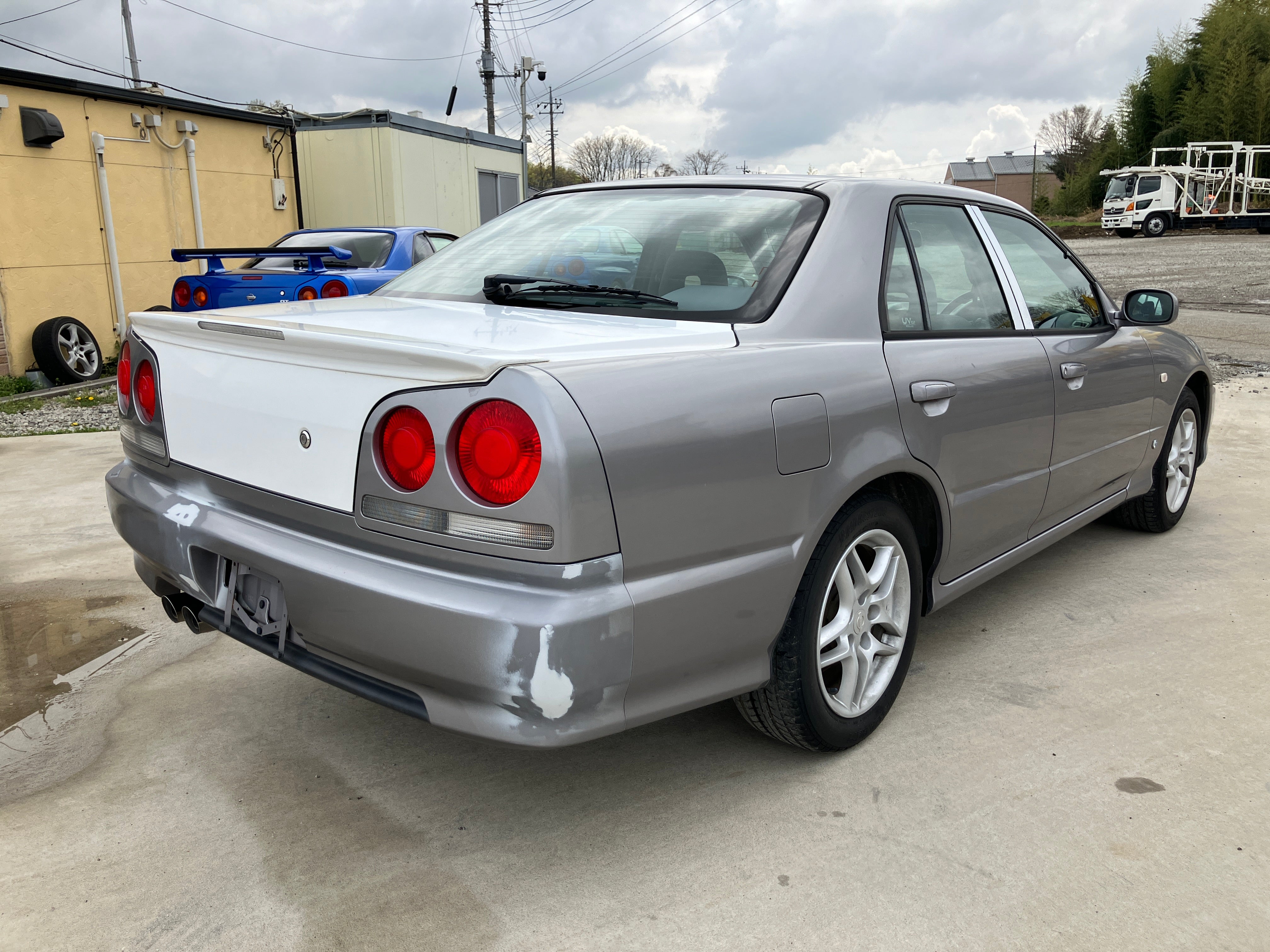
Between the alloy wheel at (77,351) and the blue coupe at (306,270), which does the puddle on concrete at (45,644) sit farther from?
the alloy wheel at (77,351)

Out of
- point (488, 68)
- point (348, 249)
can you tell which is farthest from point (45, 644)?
point (488, 68)

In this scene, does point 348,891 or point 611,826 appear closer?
point 348,891

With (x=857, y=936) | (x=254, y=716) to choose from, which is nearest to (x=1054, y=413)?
(x=857, y=936)

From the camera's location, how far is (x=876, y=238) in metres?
2.72

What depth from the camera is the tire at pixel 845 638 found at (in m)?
2.35

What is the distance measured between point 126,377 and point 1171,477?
4.27 m

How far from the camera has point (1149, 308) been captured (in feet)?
12.6

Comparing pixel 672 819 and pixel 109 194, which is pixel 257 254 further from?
pixel 672 819

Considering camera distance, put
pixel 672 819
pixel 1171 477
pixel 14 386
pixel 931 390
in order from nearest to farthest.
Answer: pixel 672 819
pixel 931 390
pixel 1171 477
pixel 14 386

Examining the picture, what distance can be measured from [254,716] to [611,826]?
119 centimetres

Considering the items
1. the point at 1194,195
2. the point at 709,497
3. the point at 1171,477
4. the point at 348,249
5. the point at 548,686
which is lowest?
the point at 1171,477

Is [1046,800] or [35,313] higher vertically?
[35,313]

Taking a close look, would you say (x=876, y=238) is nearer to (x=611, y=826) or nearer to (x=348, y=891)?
(x=611, y=826)

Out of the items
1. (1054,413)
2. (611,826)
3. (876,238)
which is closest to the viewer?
(611,826)
